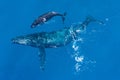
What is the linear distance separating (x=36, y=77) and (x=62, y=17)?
5.39 ft

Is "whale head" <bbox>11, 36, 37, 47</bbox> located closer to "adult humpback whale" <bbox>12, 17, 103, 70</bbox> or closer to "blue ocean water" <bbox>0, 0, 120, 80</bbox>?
"adult humpback whale" <bbox>12, 17, 103, 70</bbox>

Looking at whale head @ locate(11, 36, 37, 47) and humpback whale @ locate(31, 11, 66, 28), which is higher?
humpback whale @ locate(31, 11, 66, 28)

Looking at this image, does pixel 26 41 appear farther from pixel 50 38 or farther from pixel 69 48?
pixel 69 48

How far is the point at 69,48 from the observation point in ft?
31.7

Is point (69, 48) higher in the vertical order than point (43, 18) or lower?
lower

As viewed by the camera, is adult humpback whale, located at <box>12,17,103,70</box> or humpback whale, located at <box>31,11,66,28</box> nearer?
humpback whale, located at <box>31,11,66,28</box>

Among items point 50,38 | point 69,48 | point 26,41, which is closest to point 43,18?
point 50,38

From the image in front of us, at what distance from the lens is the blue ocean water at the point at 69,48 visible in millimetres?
Result: 9391

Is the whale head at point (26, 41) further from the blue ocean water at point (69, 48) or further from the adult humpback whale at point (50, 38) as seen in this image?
the blue ocean water at point (69, 48)

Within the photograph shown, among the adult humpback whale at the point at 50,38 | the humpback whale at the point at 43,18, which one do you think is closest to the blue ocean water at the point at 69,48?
the adult humpback whale at the point at 50,38

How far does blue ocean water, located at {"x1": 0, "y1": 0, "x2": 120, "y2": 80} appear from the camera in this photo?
30.8 feet

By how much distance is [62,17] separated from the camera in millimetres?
A: 9969

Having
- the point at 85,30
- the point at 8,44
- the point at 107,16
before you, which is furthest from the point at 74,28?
the point at 8,44

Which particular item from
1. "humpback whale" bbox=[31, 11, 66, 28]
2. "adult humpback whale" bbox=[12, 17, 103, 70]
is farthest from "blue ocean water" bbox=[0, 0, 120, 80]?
"humpback whale" bbox=[31, 11, 66, 28]
